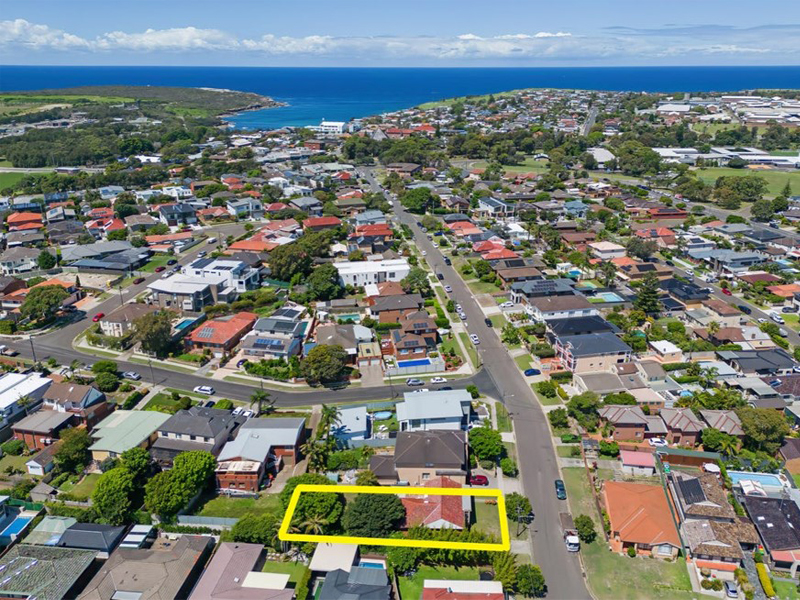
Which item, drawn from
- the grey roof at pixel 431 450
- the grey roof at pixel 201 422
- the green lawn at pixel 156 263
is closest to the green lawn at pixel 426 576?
the grey roof at pixel 431 450

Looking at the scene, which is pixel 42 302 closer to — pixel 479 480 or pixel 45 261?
pixel 45 261

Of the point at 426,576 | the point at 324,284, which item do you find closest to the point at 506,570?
the point at 426,576

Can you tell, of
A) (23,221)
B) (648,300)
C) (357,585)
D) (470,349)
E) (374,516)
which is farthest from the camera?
(23,221)

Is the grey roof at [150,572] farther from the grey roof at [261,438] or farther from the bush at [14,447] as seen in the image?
the bush at [14,447]

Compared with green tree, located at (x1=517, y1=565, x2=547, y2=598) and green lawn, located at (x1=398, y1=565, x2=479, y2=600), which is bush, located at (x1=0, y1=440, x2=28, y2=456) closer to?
green lawn, located at (x1=398, y1=565, x2=479, y2=600)

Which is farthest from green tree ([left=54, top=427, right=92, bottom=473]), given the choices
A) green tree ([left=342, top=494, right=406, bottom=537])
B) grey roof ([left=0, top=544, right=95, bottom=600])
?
green tree ([left=342, top=494, right=406, bottom=537])

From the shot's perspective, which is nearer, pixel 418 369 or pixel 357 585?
pixel 357 585
